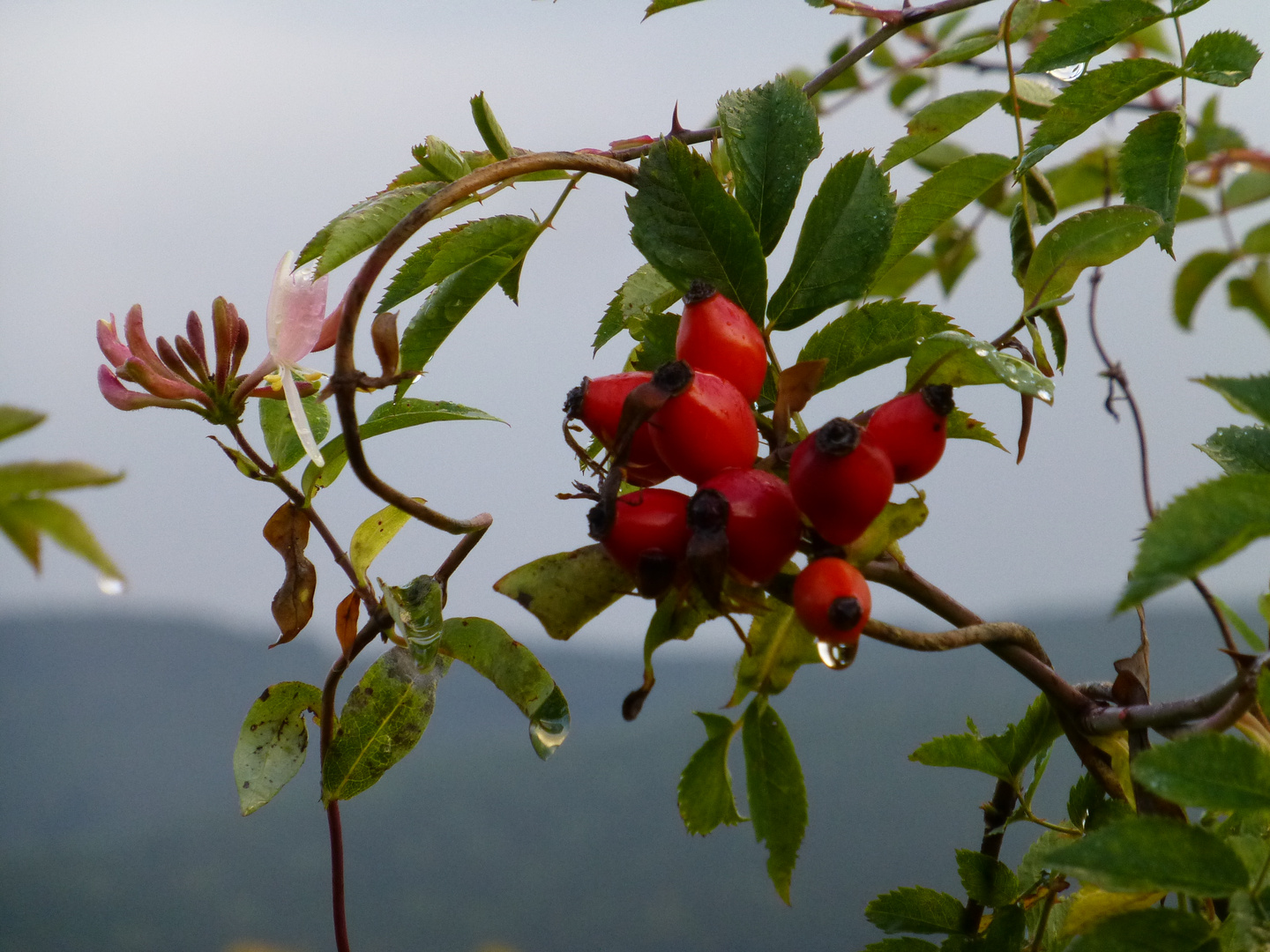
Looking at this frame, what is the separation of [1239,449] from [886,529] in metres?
0.30

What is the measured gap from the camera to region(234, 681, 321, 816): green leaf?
73cm

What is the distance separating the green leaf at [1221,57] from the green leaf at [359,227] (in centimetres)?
56

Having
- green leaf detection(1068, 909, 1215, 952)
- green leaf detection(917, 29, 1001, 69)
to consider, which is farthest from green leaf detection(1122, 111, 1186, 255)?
green leaf detection(1068, 909, 1215, 952)

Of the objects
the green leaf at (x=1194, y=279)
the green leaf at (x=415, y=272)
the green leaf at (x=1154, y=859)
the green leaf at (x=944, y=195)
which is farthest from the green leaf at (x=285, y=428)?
the green leaf at (x=1194, y=279)

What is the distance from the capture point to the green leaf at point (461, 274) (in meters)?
0.66

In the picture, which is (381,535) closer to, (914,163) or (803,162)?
(803,162)

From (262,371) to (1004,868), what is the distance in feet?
2.20

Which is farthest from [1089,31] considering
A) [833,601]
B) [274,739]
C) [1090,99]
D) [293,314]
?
[274,739]

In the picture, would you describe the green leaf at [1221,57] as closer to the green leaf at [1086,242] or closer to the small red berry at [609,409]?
the green leaf at [1086,242]

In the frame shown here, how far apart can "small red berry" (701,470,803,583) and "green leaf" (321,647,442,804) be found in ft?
1.03

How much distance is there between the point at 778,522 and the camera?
484mm

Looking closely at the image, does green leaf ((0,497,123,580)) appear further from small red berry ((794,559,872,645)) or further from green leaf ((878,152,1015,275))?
green leaf ((878,152,1015,275))

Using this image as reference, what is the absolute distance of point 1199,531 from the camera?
0.38 m

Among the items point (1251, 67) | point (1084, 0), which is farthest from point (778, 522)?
point (1084, 0)
